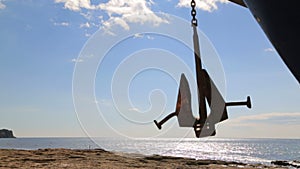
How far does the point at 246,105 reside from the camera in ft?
9.94

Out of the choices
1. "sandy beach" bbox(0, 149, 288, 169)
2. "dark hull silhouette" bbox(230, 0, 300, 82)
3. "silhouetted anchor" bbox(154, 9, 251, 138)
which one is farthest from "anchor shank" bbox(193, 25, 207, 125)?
"sandy beach" bbox(0, 149, 288, 169)

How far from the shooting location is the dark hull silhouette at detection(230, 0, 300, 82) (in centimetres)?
241

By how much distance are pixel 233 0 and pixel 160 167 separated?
30048 mm

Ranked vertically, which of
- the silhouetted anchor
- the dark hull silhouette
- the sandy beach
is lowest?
the sandy beach

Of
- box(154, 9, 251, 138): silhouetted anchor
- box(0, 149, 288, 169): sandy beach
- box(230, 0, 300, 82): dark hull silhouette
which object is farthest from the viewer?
box(0, 149, 288, 169): sandy beach

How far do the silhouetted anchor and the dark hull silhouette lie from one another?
60 centimetres

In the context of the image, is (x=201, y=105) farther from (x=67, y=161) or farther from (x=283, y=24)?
(x=67, y=161)

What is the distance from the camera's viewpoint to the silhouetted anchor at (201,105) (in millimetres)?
3295

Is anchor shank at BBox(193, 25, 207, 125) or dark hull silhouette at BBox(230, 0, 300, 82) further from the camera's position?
anchor shank at BBox(193, 25, 207, 125)

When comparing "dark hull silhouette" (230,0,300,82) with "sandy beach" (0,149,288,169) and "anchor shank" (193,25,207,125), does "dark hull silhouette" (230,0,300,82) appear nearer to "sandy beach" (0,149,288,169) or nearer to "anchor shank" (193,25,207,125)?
"anchor shank" (193,25,207,125)

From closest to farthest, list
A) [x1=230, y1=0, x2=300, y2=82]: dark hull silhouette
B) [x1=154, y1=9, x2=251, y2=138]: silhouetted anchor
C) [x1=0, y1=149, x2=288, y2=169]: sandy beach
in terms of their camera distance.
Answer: [x1=230, y1=0, x2=300, y2=82]: dark hull silhouette
[x1=154, y1=9, x2=251, y2=138]: silhouetted anchor
[x1=0, y1=149, x2=288, y2=169]: sandy beach

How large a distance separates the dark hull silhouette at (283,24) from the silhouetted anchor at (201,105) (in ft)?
1.97

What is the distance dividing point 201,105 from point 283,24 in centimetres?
115

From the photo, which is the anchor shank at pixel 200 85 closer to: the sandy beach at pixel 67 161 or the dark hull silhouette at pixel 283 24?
the dark hull silhouette at pixel 283 24
